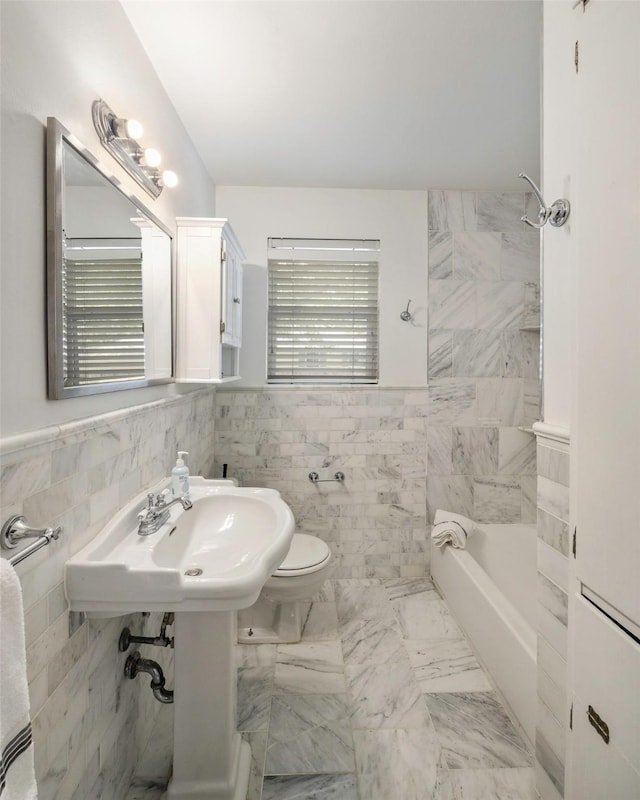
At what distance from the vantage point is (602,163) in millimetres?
936

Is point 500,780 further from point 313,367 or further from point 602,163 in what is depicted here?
point 313,367

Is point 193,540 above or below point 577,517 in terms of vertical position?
below

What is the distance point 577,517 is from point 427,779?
109cm

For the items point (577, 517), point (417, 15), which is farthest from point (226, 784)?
point (417, 15)

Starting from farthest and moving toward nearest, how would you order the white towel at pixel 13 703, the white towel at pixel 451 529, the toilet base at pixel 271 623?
1. the white towel at pixel 451 529
2. the toilet base at pixel 271 623
3. the white towel at pixel 13 703

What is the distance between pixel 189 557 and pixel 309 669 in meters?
0.98

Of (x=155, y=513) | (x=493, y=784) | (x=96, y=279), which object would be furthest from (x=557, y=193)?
(x=493, y=784)

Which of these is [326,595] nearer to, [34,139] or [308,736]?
[308,736]

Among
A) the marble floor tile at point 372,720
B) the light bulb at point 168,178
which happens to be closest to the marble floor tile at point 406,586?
the marble floor tile at point 372,720

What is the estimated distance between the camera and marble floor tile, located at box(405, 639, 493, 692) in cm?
183

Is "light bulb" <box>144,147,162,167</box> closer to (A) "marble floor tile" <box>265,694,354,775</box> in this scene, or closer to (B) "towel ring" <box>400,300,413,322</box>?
(B) "towel ring" <box>400,300,413,322</box>

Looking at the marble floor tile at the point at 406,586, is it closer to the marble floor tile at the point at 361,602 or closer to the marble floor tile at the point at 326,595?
the marble floor tile at the point at 361,602

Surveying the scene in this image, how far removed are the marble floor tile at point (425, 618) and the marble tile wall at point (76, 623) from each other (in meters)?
1.35

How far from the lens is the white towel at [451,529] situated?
2.49 meters
